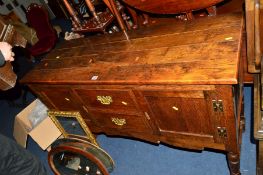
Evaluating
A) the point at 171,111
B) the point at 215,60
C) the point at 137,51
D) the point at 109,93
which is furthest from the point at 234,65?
the point at 109,93

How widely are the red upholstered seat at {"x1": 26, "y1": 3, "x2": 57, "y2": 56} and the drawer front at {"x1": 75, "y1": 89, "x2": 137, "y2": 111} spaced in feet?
10.1

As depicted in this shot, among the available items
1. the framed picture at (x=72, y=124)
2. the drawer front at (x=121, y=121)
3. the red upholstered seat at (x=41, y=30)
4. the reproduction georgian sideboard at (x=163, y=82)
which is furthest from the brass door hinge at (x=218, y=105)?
the red upholstered seat at (x=41, y=30)

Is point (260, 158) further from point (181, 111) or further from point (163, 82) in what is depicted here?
point (163, 82)

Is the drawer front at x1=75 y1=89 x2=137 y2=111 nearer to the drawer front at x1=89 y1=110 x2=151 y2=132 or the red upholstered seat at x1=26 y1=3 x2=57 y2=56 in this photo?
the drawer front at x1=89 y1=110 x2=151 y2=132

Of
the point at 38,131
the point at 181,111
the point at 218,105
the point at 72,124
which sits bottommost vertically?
the point at 38,131

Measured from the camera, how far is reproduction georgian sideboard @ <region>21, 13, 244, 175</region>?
4.94 feet

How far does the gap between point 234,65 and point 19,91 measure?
4.42 meters

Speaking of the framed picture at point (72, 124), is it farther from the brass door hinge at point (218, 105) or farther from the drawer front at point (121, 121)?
the brass door hinge at point (218, 105)

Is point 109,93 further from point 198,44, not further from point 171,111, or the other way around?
point 198,44

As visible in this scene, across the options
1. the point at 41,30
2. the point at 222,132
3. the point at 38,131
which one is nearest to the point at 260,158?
the point at 222,132

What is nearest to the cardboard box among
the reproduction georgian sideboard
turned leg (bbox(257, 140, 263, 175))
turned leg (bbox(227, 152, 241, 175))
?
the reproduction georgian sideboard

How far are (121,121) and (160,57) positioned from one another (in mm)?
744

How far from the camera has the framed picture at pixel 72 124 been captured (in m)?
2.48

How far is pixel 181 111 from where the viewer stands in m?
1.72
